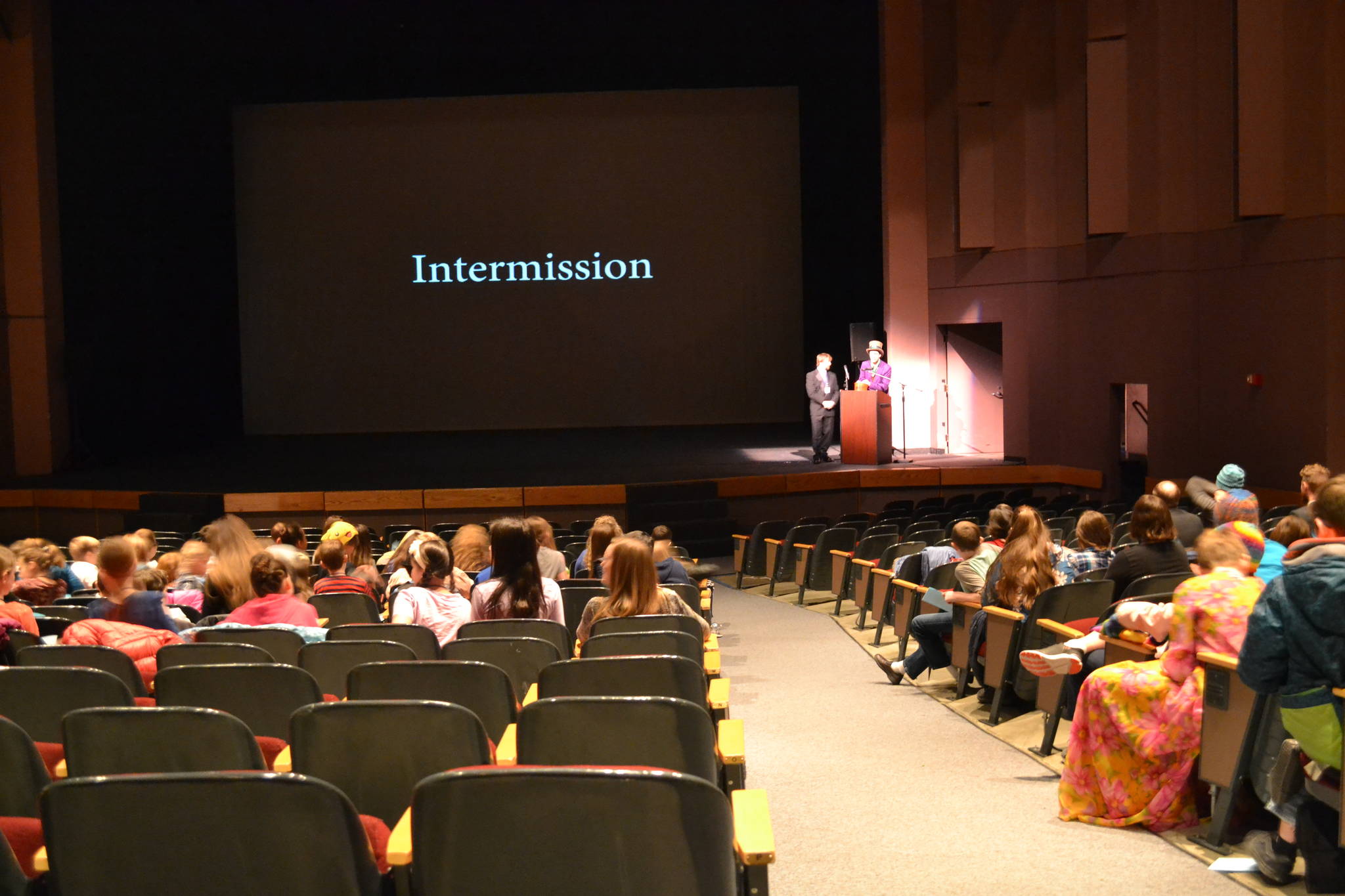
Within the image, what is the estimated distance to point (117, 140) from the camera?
1611cm

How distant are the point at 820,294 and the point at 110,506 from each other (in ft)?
31.0

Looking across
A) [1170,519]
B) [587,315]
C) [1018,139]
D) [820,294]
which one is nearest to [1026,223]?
[1018,139]

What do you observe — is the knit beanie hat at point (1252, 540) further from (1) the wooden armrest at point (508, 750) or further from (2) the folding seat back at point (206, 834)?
(2) the folding seat back at point (206, 834)

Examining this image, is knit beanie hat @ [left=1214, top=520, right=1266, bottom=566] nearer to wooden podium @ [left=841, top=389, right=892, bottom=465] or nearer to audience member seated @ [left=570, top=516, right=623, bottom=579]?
audience member seated @ [left=570, top=516, right=623, bottom=579]

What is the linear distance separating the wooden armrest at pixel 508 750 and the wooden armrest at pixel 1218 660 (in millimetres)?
2105

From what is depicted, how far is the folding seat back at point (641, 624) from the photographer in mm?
4328

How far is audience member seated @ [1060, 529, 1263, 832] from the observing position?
12.8 feet

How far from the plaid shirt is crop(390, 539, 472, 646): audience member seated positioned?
296cm

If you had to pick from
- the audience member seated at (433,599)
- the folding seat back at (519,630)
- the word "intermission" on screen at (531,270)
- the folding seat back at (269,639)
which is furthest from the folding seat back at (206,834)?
the word "intermission" on screen at (531,270)

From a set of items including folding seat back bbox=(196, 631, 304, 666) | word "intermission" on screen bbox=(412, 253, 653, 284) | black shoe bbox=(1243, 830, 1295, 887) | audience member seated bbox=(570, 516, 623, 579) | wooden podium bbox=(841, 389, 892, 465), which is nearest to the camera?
black shoe bbox=(1243, 830, 1295, 887)

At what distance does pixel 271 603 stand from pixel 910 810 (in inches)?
92.2

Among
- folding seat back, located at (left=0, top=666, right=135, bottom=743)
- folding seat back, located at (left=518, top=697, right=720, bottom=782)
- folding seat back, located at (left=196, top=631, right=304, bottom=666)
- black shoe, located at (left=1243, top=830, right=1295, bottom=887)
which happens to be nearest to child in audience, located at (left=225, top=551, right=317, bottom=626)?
folding seat back, located at (left=196, top=631, right=304, bottom=666)

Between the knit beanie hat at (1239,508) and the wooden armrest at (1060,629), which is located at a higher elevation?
the knit beanie hat at (1239,508)

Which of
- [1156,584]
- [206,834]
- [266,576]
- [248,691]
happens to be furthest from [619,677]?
[1156,584]
